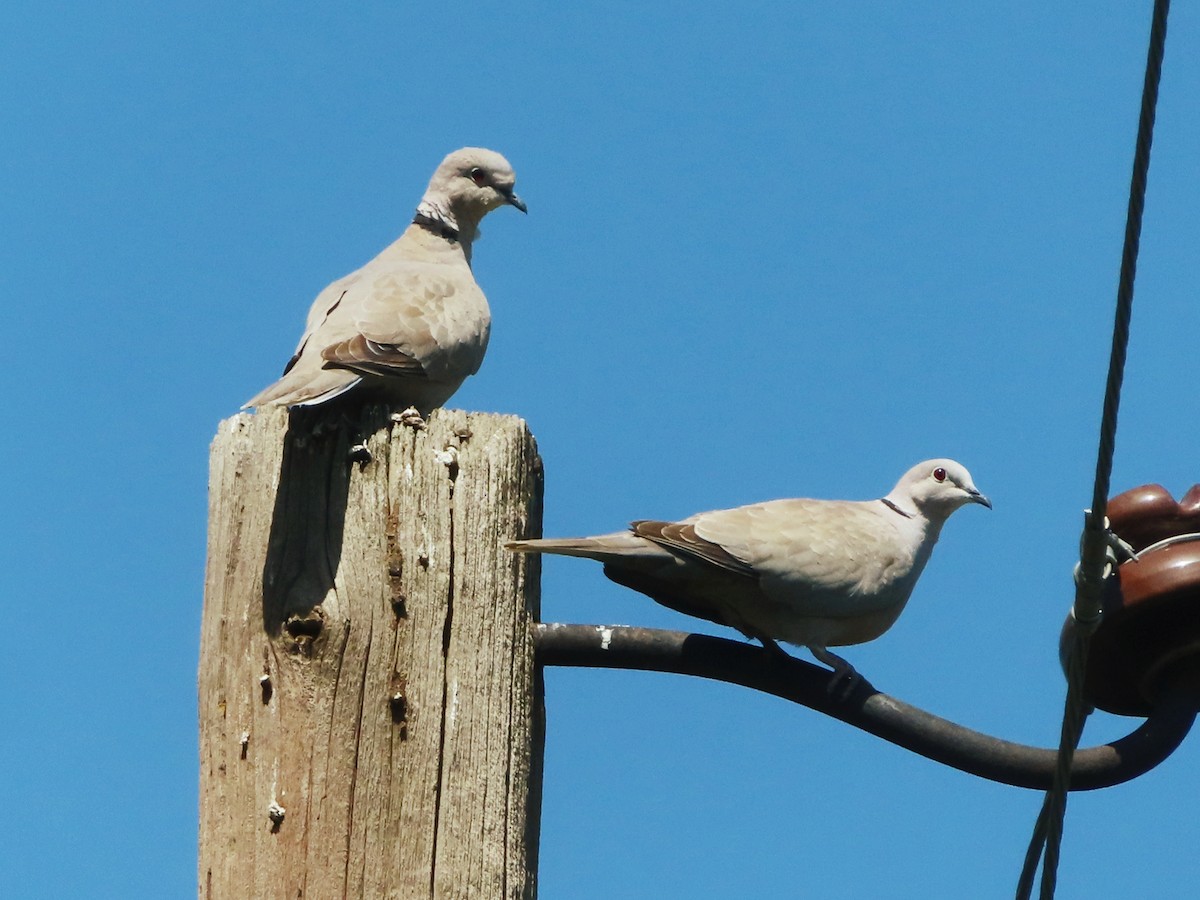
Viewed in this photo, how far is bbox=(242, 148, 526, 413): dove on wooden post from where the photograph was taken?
4.21 meters

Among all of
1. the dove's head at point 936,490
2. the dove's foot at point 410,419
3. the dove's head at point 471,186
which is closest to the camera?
the dove's foot at point 410,419

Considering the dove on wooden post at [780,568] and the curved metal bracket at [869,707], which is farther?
the dove on wooden post at [780,568]

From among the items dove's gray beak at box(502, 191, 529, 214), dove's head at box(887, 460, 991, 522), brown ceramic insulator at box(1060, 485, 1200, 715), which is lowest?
brown ceramic insulator at box(1060, 485, 1200, 715)

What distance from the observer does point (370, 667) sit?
3.22 metres

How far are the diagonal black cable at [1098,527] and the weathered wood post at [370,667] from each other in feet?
3.96

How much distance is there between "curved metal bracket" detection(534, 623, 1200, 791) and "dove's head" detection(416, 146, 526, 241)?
3.20 meters

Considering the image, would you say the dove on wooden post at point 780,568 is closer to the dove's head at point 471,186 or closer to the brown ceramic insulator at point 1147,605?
the brown ceramic insulator at point 1147,605

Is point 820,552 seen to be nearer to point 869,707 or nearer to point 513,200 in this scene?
point 869,707

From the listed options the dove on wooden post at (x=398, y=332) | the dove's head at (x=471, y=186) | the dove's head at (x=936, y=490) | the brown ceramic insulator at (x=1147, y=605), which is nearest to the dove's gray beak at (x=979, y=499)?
the dove's head at (x=936, y=490)

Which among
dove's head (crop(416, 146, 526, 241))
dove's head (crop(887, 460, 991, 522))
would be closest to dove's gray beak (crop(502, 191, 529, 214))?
dove's head (crop(416, 146, 526, 241))

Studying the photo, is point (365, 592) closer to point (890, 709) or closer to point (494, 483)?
point (494, 483)

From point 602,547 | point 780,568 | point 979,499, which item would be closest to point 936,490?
point 979,499

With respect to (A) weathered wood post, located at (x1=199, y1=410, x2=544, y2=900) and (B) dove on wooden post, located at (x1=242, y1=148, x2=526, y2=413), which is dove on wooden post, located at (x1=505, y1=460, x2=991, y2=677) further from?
(B) dove on wooden post, located at (x1=242, y1=148, x2=526, y2=413)

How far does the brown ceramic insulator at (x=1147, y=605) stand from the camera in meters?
3.85
